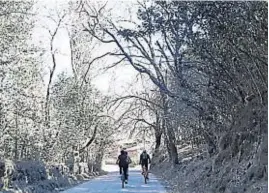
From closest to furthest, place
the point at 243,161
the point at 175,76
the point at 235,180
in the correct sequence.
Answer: the point at 235,180 < the point at 243,161 < the point at 175,76

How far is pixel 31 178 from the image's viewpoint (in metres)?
21.6

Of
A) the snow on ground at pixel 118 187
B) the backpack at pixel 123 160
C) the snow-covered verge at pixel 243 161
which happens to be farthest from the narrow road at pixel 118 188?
the snow-covered verge at pixel 243 161

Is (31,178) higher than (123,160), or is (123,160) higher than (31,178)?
(123,160)

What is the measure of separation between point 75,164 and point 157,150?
2033 centimetres

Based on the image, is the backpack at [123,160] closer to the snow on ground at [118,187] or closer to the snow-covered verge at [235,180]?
the snow on ground at [118,187]

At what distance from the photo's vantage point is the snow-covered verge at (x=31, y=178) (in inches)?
743

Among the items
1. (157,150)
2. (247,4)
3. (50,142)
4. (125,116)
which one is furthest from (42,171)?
(157,150)

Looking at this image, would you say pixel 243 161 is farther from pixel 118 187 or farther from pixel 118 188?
pixel 118 187

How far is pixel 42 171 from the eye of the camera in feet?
79.2

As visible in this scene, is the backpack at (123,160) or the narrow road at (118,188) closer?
the narrow road at (118,188)

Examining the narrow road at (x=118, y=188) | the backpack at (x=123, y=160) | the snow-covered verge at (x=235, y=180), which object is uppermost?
the backpack at (x=123, y=160)

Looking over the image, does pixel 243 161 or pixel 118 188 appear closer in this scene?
pixel 243 161

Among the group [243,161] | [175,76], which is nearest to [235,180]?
[243,161]

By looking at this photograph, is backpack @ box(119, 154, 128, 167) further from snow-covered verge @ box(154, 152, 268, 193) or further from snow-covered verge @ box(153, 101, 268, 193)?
snow-covered verge @ box(154, 152, 268, 193)
